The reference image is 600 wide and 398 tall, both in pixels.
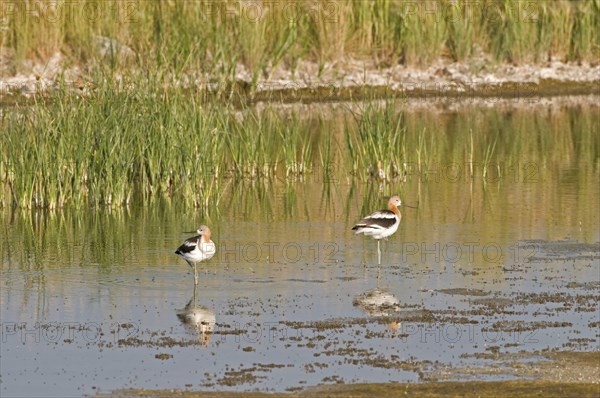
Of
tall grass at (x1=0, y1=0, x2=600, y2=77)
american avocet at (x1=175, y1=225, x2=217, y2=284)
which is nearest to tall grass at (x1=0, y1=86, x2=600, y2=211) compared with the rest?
american avocet at (x1=175, y1=225, x2=217, y2=284)

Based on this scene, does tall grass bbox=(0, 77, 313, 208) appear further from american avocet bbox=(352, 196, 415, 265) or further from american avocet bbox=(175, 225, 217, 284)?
american avocet bbox=(175, 225, 217, 284)

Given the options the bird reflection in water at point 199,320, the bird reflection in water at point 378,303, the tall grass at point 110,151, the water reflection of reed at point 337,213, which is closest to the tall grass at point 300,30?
the water reflection of reed at point 337,213

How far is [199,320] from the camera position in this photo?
13.8 m

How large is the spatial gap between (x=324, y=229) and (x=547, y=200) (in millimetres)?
4180

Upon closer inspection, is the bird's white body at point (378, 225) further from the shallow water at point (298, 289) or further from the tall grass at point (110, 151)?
the tall grass at point (110, 151)

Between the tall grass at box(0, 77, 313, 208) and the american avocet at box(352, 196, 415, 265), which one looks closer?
the american avocet at box(352, 196, 415, 265)

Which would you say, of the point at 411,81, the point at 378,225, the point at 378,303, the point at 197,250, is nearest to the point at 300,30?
the point at 411,81

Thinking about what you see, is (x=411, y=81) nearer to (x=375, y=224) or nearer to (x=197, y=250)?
(x=375, y=224)

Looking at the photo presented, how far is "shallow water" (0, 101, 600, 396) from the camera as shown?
12078 mm

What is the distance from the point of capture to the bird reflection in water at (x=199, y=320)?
1323cm

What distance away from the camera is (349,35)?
3694 centimetres

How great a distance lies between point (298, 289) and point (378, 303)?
3.67ft

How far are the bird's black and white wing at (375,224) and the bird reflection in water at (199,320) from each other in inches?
111

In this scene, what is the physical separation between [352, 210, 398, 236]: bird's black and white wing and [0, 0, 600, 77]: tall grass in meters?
15.1
